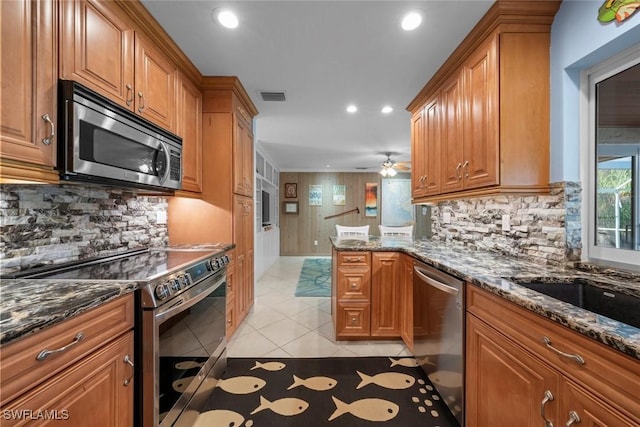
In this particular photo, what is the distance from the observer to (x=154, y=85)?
1.73 meters

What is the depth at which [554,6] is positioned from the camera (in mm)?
1500

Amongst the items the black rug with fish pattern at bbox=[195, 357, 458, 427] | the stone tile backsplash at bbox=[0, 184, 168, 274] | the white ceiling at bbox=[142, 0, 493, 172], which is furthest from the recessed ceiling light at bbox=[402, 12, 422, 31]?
the black rug with fish pattern at bbox=[195, 357, 458, 427]

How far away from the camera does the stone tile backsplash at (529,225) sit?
1.48m

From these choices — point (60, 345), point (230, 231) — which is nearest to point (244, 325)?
point (230, 231)

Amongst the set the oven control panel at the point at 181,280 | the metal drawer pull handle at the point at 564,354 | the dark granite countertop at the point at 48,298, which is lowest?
the metal drawer pull handle at the point at 564,354

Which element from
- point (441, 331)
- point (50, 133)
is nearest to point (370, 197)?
point (441, 331)

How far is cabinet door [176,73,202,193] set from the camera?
2.05 meters

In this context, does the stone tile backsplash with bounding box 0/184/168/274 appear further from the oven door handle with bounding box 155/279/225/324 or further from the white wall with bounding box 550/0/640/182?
the white wall with bounding box 550/0/640/182

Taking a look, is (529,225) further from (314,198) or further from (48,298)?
(314,198)

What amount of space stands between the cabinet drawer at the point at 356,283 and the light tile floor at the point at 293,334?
0.45m

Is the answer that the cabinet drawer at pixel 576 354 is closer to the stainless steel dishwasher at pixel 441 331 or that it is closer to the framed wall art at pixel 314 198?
the stainless steel dishwasher at pixel 441 331

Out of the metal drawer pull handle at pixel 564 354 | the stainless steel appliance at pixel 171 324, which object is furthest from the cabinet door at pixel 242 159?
the metal drawer pull handle at pixel 564 354

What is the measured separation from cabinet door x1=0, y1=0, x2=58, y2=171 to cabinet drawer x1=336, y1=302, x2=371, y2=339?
85.9 inches

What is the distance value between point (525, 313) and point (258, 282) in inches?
163
